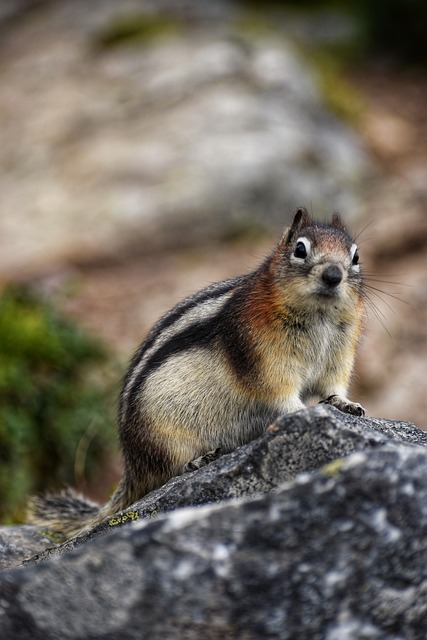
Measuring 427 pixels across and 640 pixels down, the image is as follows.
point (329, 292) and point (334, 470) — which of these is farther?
point (329, 292)

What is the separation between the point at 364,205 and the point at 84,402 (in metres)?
7.39

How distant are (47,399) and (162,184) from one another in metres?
6.35

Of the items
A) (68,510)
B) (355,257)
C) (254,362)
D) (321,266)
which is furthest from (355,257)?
(68,510)

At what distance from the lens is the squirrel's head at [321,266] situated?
18.3 feet

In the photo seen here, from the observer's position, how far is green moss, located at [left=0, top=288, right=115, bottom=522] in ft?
33.3

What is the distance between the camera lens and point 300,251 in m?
5.76

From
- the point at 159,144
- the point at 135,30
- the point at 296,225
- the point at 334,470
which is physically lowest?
the point at 334,470

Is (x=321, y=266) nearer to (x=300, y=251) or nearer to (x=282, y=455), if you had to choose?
(x=300, y=251)

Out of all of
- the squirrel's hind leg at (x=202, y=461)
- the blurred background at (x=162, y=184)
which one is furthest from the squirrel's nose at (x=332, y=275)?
the blurred background at (x=162, y=184)

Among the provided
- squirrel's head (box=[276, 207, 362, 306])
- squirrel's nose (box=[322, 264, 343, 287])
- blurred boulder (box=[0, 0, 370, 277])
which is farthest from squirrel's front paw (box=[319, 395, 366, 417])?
blurred boulder (box=[0, 0, 370, 277])

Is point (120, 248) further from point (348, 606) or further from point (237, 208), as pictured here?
point (348, 606)

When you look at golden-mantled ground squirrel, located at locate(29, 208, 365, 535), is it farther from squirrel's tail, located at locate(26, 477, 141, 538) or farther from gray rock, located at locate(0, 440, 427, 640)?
gray rock, located at locate(0, 440, 427, 640)

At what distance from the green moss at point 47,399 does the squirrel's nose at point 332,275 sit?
529 cm

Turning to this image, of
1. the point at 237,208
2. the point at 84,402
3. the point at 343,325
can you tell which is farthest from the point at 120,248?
the point at 343,325
